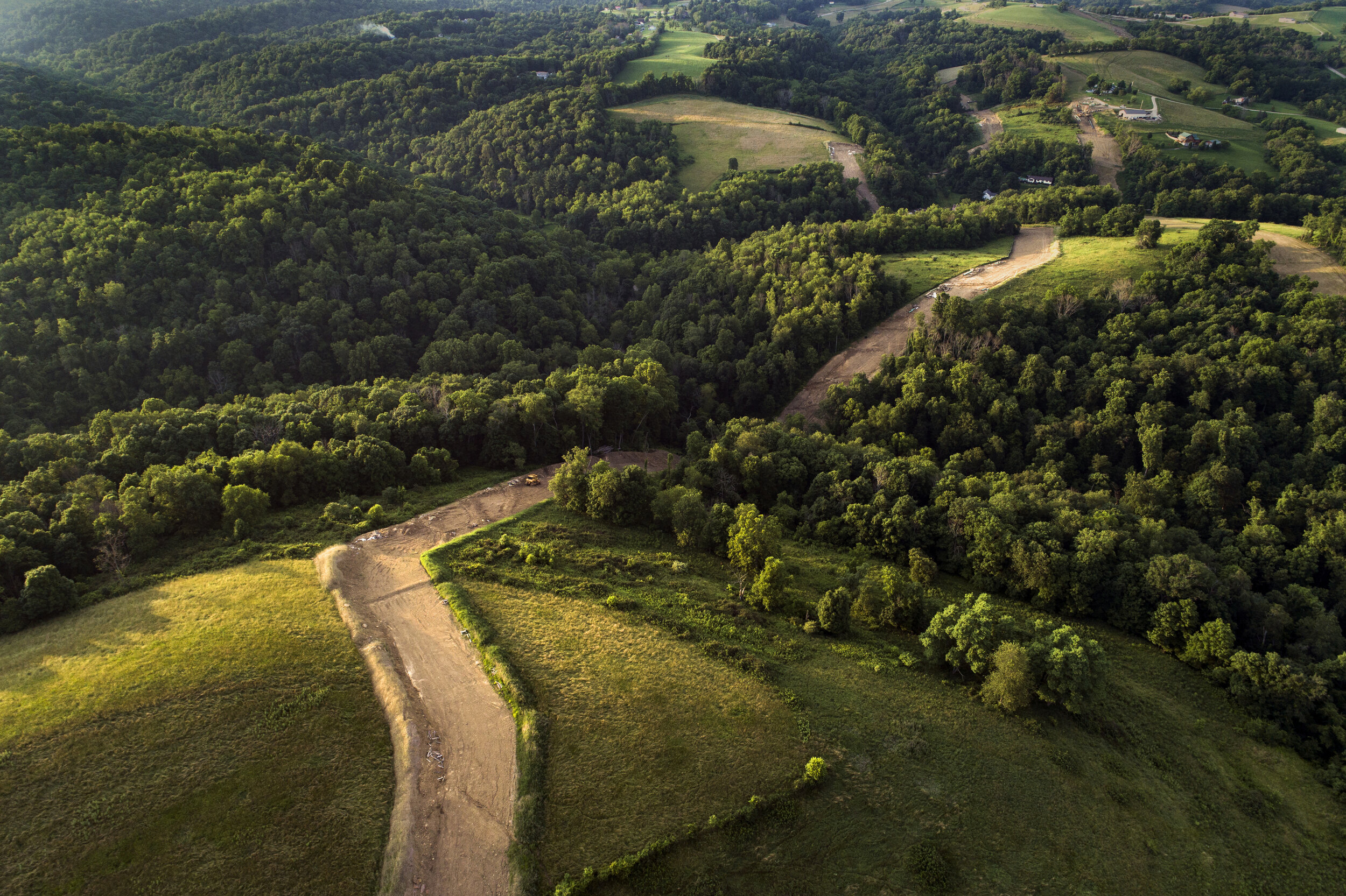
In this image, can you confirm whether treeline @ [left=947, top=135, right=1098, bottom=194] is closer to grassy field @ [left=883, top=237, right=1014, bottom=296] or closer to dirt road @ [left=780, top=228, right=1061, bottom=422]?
grassy field @ [left=883, top=237, right=1014, bottom=296]

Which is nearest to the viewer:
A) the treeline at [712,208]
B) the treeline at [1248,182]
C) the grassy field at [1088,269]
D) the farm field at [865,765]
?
the farm field at [865,765]

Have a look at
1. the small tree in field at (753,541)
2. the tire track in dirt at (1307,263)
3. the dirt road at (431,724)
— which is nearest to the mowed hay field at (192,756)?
the dirt road at (431,724)

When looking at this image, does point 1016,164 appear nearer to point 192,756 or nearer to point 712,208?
point 712,208

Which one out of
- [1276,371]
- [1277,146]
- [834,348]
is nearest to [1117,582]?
[1276,371]

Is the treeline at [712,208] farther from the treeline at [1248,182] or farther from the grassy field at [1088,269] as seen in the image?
the treeline at [1248,182]

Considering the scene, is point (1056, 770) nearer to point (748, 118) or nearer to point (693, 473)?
point (693, 473)

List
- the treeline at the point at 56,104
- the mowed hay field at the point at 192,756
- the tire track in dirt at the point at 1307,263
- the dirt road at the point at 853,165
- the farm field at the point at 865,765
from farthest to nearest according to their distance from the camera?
the dirt road at the point at 853,165
the treeline at the point at 56,104
the tire track in dirt at the point at 1307,263
the farm field at the point at 865,765
the mowed hay field at the point at 192,756

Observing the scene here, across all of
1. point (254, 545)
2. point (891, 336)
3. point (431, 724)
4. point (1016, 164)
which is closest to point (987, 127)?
point (1016, 164)
